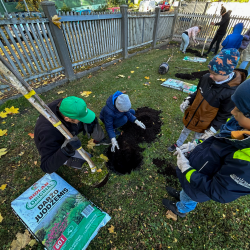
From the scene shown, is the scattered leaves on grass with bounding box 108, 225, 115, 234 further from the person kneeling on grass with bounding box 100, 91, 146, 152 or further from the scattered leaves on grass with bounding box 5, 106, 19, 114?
the scattered leaves on grass with bounding box 5, 106, 19, 114

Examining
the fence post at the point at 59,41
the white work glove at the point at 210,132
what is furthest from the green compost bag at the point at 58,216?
the fence post at the point at 59,41

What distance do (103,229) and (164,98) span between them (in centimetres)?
383

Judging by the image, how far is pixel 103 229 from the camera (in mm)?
2045

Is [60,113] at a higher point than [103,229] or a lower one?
higher

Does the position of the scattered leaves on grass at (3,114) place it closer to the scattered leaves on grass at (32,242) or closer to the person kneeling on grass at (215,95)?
the scattered leaves on grass at (32,242)

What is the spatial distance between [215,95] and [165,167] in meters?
1.57

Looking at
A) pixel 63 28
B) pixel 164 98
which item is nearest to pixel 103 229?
pixel 164 98

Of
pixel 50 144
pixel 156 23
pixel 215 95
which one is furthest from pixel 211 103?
pixel 156 23

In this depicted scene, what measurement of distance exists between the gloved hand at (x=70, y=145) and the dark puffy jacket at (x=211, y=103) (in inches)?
78.2

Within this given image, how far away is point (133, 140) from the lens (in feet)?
10.4

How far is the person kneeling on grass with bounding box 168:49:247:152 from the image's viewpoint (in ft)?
5.84

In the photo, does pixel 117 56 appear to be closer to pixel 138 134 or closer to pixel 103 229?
pixel 138 134

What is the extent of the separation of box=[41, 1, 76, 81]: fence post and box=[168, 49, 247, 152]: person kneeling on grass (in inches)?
172

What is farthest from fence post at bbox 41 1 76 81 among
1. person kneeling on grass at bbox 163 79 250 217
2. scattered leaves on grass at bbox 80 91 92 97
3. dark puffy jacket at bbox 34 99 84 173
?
person kneeling on grass at bbox 163 79 250 217
